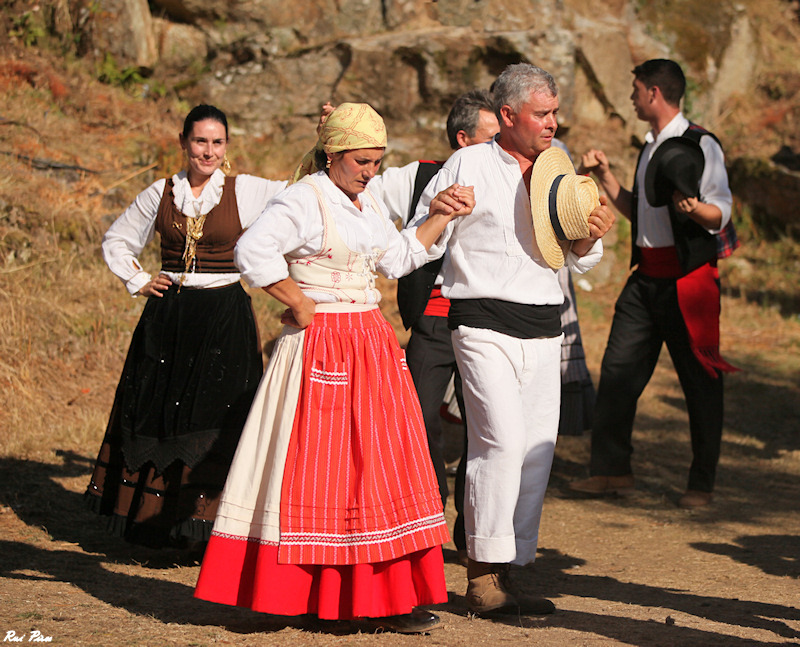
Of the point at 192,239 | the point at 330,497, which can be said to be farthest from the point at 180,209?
the point at 330,497

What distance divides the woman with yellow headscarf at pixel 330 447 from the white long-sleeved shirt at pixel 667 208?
2.62 meters

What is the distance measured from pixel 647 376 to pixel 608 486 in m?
0.74

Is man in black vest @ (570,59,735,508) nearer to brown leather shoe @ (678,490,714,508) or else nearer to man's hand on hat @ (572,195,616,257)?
brown leather shoe @ (678,490,714,508)

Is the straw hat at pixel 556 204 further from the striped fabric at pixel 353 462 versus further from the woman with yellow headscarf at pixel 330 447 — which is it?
the striped fabric at pixel 353 462

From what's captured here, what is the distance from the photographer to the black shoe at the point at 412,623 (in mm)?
3598

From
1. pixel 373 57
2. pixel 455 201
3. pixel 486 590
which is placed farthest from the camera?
pixel 373 57

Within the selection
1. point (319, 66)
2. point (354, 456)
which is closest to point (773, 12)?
point (319, 66)

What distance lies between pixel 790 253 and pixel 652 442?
215 inches

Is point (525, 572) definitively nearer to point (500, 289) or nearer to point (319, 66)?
point (500, 289)

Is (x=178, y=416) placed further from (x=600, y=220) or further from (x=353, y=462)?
(x=600, y=220)

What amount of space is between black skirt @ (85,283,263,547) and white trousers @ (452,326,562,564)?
4.18 ft

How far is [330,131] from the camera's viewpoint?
Answer: 357cm

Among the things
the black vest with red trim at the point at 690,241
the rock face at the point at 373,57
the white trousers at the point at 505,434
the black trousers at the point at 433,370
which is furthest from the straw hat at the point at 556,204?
the rock face at the point at 373,57

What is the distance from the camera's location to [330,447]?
3.51 m
